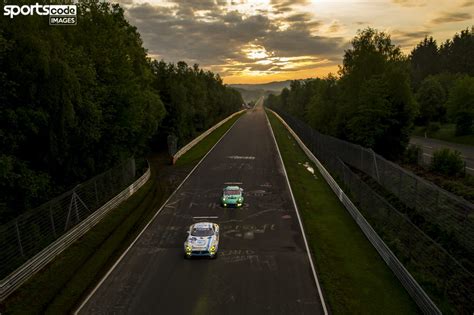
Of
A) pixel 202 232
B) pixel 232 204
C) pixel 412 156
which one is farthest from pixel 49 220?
pixel 412 156

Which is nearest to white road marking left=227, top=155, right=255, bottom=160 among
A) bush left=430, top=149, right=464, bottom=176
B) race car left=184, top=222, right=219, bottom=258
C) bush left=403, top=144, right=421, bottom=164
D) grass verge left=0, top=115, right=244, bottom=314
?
grass verge left=0, top=115, right=244, bottom=314

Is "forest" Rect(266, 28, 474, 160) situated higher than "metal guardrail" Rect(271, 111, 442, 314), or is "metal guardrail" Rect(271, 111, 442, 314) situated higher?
"forest" Rect(266, 28, 474, 160)

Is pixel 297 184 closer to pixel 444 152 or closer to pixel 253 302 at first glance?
pixel 444 152

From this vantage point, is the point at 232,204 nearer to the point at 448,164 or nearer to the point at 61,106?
the point at 61,106

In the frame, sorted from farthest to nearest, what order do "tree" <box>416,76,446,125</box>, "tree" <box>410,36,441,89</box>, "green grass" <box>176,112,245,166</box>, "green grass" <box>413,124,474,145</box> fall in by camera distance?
"tree" <box>410,36,441,89</box>
"tree" <box>416,76,446,125</box>
"green grass" <box>413,124,474,145</box>
"green grass" <box>176,112,245,166</box>

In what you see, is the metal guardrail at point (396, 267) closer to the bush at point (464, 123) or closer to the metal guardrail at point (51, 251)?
the metal guardrail at point (51, 251)

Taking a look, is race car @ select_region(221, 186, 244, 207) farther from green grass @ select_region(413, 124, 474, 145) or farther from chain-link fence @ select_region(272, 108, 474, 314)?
green grass @ select_region(413, 124, 474, 145)

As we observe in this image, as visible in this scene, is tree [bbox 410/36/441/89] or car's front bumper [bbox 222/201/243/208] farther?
tree [bbox 410/36/441/89]
